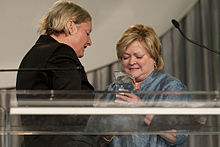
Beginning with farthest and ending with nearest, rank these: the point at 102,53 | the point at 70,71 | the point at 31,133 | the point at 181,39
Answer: the point at 102,53 < the point at 181,39 < the point at 70,71 < the point at 31,133

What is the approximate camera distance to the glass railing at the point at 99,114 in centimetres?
85

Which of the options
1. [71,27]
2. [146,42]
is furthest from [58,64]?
[146,42]

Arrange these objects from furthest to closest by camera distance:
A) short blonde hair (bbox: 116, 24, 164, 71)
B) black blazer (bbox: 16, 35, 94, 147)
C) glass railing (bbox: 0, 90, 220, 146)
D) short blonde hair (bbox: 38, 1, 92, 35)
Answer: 1. short blonde hair (bbox: 116, 24, 164, 71)
2. short blonde hair (bbox: 38, 1, 92, 35)
3. black blazer (bbox: 16, 35, 94, 147)
4. glass railing (bbox: 0, 90, 220, 146)

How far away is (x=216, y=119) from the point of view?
34.7 inches

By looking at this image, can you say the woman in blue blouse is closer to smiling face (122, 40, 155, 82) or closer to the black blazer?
smiling face (122, 40, 155, 82)

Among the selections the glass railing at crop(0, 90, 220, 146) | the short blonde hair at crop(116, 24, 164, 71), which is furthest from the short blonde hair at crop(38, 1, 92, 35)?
the glass railing at crop(0, 90, 220, 146)

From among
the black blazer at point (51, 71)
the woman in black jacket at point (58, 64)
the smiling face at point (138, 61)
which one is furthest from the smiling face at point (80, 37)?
the smiling face at point (138, 61)

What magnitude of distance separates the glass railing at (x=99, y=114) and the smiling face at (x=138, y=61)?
824mm

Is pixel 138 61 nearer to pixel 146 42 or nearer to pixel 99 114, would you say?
pixel 146 42

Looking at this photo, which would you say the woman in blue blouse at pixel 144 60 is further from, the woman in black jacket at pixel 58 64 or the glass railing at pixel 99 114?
the glass railing at pixel 99 114

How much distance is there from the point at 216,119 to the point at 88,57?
2796 mm

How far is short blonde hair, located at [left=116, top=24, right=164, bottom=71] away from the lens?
1.71 meters

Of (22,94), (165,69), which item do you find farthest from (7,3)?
(22,94)

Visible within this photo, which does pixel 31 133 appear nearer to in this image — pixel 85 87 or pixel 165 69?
pixel 85 87
